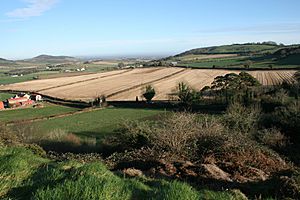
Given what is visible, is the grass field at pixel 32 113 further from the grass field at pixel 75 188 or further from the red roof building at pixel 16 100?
the grass field at pixel 75 188

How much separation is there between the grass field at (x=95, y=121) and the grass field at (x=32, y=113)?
4.81 m

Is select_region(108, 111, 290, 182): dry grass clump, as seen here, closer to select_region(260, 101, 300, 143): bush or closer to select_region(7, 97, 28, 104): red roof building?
select_region(260, 101, 300, 143): bush

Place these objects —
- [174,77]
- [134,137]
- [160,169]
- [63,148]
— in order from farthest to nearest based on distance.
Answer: [174,77]
[63,148]
[134,137]
[160,169]

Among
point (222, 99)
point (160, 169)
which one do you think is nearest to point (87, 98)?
point (222, 99)

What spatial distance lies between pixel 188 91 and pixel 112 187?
5270 cm

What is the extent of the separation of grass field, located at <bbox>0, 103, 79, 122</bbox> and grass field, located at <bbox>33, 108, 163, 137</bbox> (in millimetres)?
4812

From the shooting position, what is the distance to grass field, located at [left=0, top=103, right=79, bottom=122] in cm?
5183

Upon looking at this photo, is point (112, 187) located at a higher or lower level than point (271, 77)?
higher

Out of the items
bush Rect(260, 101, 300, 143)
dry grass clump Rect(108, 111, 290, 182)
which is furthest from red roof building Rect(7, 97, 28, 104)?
dry grass clump Rect(108, 111, 290, 182)

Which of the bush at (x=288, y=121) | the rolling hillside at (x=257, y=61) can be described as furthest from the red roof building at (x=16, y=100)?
the rolling hillside at (x=257, y=61)

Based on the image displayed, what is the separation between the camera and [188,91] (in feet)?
185

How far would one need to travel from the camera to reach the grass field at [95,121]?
40.5m

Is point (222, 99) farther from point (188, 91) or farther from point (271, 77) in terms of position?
point (271, 77)

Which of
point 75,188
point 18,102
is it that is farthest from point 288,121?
point 18,102
